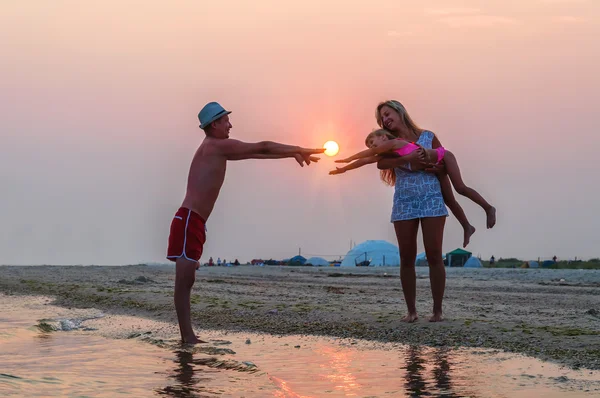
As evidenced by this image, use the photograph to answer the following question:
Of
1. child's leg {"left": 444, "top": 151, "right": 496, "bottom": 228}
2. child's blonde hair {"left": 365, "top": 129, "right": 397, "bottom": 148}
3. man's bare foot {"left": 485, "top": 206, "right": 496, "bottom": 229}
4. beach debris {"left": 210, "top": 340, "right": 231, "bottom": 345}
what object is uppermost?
child's blonde hair {"left": 365, "top": 129, "right": 397, "bottom": 148}

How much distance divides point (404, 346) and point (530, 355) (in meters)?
1.07

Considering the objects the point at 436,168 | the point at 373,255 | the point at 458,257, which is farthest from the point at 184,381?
the point at 373,255

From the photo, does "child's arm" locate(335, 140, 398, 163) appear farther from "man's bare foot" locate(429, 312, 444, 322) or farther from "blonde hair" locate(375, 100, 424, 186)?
"man's bare foot" locate(429, 312, 444, 322)

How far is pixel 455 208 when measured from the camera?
782 centimetres

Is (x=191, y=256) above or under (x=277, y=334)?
above

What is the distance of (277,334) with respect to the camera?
24.0 feet

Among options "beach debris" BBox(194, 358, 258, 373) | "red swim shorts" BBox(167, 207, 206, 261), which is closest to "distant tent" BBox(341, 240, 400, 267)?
"red swim shorts" BBox(167, 207, 206, 261)

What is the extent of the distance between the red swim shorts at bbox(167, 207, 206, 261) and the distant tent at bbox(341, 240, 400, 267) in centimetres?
7139

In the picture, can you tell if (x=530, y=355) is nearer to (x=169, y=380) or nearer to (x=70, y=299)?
(x=169, y=380)

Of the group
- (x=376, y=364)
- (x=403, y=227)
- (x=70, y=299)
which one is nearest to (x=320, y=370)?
(x=376, y=364)

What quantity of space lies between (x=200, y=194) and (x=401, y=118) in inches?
94.7

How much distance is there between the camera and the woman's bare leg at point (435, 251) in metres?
7.55

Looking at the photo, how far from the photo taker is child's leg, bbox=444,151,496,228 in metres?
7.51

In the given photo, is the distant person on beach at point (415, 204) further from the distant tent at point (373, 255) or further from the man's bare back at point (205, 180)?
the distant tent at point (373, 255)
